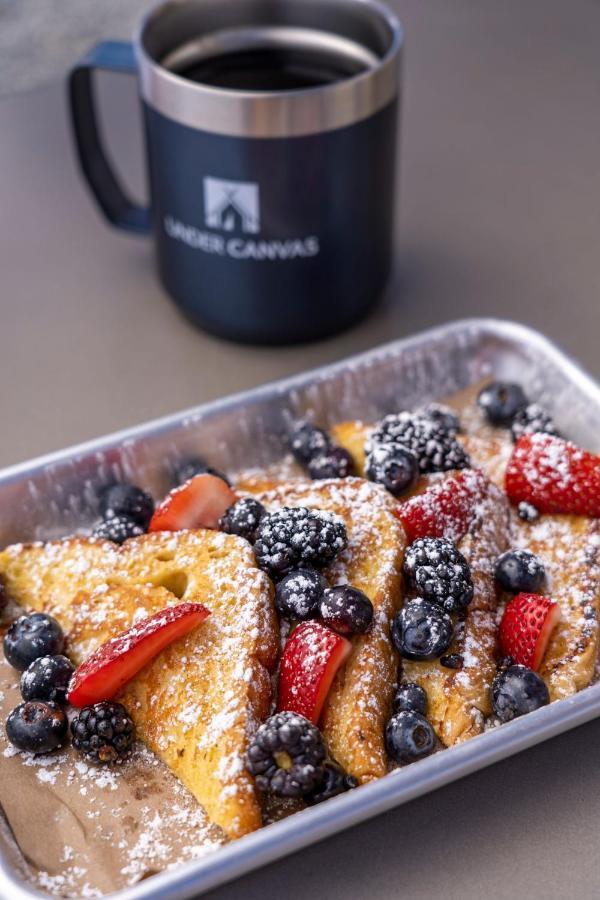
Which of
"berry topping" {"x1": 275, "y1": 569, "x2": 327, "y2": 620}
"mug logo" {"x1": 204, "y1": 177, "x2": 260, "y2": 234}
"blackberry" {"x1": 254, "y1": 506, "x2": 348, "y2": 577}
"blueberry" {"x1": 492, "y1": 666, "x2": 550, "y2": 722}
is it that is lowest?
"blueberry" {"x1": 492, "y1": 666, "x2": 550, "y2": 722}

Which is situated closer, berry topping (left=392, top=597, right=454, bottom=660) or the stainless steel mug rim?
berry topping (left=392, top=597, right=454, bottom=660)

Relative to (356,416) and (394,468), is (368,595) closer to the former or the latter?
(394,468)

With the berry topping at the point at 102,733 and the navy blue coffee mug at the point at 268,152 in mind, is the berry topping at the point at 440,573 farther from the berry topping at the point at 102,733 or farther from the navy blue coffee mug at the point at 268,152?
the navy blue coffee mug at the point at 268,152

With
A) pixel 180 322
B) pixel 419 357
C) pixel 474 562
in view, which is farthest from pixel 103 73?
pixel 474 562

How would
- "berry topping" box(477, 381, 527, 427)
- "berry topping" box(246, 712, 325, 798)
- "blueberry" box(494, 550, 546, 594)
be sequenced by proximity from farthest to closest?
"berry topping" box(477, 381, 527, 427) < "blueberry" box(494, 550, 546, 594) < "berry topping" box(246, 712, 325, 798)

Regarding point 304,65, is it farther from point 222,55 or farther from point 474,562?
point 474,562

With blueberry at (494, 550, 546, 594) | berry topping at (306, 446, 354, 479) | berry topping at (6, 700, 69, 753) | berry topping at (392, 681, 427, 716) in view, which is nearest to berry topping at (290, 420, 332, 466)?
berry topping at (306, 446, 354, 479)

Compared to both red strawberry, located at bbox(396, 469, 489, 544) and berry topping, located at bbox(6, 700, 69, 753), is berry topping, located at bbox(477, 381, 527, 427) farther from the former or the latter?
berry topping, located at bbox(6, 700, 69, 753)
